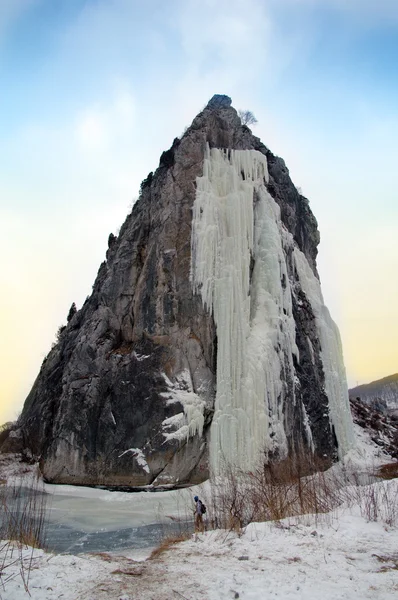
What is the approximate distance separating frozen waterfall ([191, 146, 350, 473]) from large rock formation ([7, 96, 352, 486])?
7cm

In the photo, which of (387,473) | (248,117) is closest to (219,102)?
(248,117)

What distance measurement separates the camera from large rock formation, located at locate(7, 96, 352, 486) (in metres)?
19.5

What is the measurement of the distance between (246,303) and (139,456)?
9017mm

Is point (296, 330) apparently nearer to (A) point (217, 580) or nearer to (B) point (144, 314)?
(B) point (144, 314)

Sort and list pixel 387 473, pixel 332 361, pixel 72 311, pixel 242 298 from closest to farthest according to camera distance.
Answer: pixel 387 473
pixel 242 298
pixel 332 361
pixel 72 311

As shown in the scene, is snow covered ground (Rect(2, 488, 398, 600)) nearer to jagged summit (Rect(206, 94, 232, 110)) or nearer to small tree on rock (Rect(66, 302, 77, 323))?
small tree on rock (Rect(66, 302, 77, 323))

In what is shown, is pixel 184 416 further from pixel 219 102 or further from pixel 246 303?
pixel 219 102

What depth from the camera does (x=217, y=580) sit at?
5332 mm

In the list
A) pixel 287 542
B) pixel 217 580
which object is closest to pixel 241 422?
pixel 287 542

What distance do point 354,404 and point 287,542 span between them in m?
34.2

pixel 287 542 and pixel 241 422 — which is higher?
pixel 241 422

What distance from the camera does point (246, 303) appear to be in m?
22.3

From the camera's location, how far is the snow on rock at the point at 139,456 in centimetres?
1911

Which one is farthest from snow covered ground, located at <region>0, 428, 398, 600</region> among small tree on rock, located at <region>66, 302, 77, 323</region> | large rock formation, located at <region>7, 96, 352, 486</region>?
small tree on rock, located at <region>66, 302, 77, 323</region>
